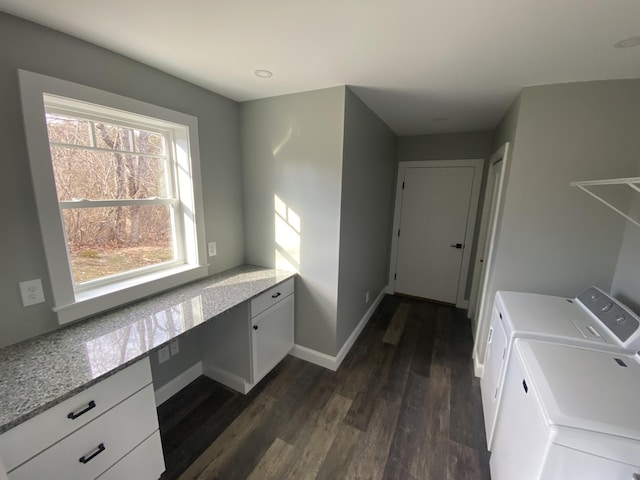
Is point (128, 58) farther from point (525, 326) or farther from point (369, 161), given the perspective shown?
point (525, 326)

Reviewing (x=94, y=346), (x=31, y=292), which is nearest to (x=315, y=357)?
(x=94, y=346)

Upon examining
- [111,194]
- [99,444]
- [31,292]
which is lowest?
[99,444]

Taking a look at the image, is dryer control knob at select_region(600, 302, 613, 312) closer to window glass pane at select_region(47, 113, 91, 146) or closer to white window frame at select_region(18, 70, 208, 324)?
white window frame at select_region(18, 70, 208, 324)

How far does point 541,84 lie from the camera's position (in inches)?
70.1

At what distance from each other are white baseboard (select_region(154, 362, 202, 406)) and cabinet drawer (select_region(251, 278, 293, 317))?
2.75ft

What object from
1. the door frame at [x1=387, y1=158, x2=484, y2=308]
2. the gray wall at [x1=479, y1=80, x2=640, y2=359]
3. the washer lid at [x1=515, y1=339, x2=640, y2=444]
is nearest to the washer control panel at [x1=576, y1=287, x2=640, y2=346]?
the washer lid at [x1=515, y1=339, x2=640, y2=444]

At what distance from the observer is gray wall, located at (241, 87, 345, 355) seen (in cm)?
205

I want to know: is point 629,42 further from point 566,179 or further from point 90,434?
point 90,434

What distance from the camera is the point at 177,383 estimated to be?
82.0 inches

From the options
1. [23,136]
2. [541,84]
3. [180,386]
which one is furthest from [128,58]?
[541,84]

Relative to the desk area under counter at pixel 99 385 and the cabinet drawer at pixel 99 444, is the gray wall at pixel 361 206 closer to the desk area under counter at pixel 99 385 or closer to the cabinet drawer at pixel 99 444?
the desk area under counter at pixel 99 385

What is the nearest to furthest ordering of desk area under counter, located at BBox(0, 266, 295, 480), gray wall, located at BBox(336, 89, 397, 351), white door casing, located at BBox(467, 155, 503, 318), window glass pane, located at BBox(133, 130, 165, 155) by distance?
desk area under counter, located at BBox(0, 266, 295, 480) < window glass pane, located at BBox(133, 130, 165, 155) < gray wall, located at BBox(336, 89, 397, 351) < white door casing, located at BBox(467, 155, 503, 318)

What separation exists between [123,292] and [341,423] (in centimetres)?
170

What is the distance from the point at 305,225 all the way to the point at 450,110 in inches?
67.2
